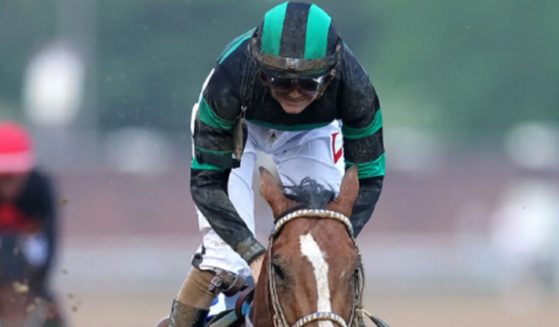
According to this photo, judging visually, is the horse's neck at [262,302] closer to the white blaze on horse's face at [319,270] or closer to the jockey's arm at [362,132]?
the white blaze on horse's face at [319,270]

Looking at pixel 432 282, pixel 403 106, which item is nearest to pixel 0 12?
pixel 432 282

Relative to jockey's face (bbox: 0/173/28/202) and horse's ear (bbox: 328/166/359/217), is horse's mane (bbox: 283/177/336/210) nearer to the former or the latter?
horse's ear (bbox: 328/166/359/217)

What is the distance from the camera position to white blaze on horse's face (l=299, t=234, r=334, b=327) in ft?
18.7

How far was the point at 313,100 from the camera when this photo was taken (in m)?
6.54

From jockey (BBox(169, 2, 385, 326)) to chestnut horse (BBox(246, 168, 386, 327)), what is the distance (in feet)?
1.10

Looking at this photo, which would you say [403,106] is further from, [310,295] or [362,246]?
[310,295]

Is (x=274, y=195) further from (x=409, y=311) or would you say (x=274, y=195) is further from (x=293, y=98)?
(x=409, y=311)

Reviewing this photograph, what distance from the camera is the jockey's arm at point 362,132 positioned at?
6590 mm

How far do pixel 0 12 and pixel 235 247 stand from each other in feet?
48.5

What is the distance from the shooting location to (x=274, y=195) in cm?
607

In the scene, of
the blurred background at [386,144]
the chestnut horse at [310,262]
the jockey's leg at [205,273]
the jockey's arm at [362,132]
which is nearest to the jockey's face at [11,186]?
the jockey's leg at [205,273]

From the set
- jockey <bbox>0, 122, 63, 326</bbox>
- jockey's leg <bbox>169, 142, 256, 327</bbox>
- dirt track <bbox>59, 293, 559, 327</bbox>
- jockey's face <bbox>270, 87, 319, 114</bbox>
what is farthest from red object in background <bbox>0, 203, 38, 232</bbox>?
dirt track <bbox>59, 293, 559, 327</bbox>

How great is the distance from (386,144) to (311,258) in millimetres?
24005

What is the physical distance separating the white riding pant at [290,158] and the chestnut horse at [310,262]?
1.05m
